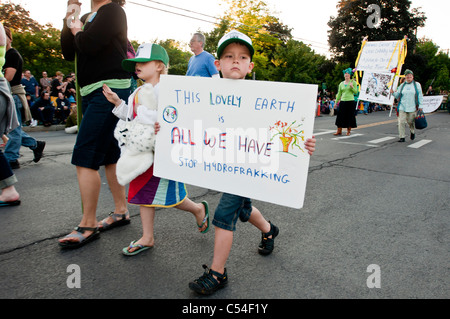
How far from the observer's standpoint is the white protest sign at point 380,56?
11039mm

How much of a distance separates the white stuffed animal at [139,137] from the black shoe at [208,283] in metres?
0.85

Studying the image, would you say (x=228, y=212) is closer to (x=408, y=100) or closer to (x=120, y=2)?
(x=120, y=2)

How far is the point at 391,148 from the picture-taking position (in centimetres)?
811

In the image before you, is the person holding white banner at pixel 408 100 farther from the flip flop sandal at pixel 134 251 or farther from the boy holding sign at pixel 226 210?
the flip flop sandal at pixel 134 251

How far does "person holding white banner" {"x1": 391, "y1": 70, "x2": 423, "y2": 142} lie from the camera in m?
9.09

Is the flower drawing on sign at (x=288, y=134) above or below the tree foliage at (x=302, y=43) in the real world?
below

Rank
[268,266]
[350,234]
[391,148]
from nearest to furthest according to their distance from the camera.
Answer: [268,266] → [350,234] → [391,148]

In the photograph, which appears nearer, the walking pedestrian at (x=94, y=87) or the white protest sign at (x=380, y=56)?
the walking pedestrian at (x=94, y=87)

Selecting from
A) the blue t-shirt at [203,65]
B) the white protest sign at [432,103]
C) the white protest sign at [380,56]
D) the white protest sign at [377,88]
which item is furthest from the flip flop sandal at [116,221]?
the white protest sign at [432,103]

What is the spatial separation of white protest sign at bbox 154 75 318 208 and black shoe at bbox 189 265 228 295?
1.73 feet

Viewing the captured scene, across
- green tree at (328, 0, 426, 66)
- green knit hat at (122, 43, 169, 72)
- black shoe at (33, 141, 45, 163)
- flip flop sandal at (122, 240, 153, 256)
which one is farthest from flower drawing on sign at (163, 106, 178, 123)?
green tree at (328, 0, 426, 66)

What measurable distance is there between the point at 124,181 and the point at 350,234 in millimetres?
1994
